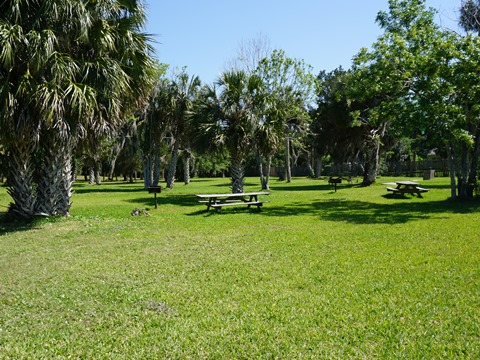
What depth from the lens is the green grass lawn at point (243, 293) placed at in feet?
12.5

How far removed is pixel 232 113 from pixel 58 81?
9151mm

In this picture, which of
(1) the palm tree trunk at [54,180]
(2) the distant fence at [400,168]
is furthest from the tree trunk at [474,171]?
(2) the distant fence at [400,168]

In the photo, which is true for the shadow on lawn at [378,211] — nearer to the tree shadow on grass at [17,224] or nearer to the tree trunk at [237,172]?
the tree trunk at [237,172]

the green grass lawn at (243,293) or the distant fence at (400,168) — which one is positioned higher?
the distant fence at (400,168)

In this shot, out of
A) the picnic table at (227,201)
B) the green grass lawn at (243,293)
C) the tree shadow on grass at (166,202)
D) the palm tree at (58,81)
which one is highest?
the palm tree at (58,81)

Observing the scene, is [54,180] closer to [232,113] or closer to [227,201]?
[227,201]

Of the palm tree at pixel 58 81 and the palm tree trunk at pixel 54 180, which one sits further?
the palm tree trunk at pixel 54 180

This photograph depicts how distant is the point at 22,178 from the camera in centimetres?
1166

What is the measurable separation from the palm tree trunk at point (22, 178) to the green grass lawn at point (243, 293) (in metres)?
1.52

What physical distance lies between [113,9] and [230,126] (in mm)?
7770

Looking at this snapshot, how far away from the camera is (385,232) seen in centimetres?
966

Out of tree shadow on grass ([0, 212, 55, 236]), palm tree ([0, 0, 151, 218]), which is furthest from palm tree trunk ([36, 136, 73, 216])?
tree shadow on grass ([0, 212, 55, 236])

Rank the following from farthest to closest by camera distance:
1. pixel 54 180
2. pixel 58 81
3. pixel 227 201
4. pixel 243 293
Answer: pixel 227 201 → pixel 54 180 → pixel 58 81 → pixel 243 293

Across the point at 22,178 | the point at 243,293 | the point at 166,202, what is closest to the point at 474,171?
the point at 166,202
